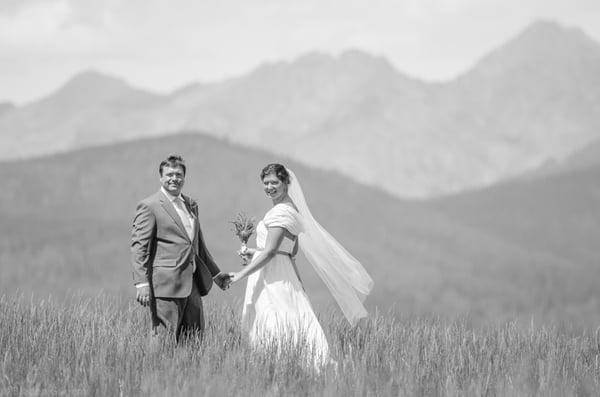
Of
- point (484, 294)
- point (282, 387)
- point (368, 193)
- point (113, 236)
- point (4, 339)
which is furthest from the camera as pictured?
point (368, 193)

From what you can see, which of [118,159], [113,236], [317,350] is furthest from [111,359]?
[118,159]

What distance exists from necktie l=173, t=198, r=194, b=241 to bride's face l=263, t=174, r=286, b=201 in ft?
2.35

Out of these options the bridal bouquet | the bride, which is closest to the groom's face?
the bride

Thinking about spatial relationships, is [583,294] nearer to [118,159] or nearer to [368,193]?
[368,193]

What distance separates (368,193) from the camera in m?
116

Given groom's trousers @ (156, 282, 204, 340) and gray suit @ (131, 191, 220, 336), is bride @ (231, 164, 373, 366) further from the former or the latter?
gray suit @ (131, 191, 220, 336)

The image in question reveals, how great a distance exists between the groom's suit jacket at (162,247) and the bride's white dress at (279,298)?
0.76 meters

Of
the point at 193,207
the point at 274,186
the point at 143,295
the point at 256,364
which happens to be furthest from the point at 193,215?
the point at 256,364

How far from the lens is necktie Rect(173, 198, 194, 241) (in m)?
7.16

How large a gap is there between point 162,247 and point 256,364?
1.18 m

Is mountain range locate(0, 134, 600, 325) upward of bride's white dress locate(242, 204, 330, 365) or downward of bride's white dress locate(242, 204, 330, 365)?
upward

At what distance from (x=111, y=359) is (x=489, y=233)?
129 metres

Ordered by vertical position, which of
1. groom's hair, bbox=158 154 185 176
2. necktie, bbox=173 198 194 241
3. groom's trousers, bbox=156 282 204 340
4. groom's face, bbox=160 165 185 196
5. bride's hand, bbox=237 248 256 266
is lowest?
groom's trousers, bbox=156 282 204 340

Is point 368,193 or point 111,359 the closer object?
point 111,359
